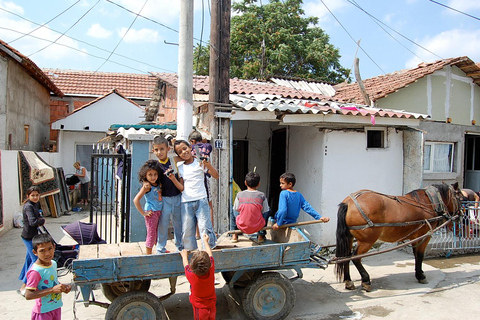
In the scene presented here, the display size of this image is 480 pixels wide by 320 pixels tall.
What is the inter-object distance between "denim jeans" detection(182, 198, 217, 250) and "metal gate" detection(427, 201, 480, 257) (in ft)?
16.8

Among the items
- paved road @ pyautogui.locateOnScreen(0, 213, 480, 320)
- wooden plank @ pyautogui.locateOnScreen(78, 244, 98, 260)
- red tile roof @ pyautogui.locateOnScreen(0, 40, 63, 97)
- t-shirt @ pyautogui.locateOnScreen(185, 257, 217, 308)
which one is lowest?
paved road @ pyautogui.locateOnScreen(0, 213, 480, 320)

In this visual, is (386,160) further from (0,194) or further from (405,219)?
(0,194)

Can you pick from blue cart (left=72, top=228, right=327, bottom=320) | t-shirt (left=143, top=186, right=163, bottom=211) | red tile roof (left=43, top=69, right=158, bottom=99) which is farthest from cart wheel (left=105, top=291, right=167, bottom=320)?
red tile roof (left=43, top=69, right=158, bottom=99)

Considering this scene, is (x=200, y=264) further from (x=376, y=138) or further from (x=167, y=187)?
(x=376, y=138)

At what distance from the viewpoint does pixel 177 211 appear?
14.3ft

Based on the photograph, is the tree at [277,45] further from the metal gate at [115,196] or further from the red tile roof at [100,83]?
the metal gate at [115,196]

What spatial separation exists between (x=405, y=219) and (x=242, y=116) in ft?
10.4

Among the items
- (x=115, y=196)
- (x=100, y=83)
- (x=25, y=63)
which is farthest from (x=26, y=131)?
(x=100, y=83)

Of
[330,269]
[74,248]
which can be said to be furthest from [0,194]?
[330,269]

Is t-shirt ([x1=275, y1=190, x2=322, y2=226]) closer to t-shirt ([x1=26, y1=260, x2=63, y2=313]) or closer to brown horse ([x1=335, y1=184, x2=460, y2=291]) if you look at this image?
brown horse ([x1=335, y1=184, x2=460, y2=291])

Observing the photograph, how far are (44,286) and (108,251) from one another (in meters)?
1.13

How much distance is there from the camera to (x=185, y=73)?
5410 mm

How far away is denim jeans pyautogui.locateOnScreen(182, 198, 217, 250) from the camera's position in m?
4.21

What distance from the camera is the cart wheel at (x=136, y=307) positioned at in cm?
377
